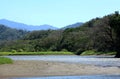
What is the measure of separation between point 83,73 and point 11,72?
7.98 meters

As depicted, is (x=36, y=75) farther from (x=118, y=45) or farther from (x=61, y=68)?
(x=118, y=45)

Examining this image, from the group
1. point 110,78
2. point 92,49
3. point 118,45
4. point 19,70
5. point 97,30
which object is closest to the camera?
point 110,78

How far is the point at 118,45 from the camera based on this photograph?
330 feet

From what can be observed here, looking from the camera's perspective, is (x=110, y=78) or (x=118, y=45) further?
(x=118, y=45)

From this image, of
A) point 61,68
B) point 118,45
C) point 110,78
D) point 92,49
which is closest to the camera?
point 110,78

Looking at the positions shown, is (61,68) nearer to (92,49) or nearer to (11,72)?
(11,72)

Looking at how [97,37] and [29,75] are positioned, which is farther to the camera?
[97,37]

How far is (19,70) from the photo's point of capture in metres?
41.8

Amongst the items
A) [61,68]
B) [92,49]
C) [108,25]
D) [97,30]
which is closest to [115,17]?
[108,25]

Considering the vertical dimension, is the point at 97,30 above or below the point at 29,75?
above

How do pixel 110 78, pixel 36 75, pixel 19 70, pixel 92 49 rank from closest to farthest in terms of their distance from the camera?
1. pixel 110 78
2. pixel 36 75
3. pixel 19 70
4. pixel 92 49

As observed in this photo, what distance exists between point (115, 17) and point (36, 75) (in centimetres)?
6608

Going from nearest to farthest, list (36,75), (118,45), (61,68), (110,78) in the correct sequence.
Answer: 1. (110,78)
2. (36,75)
3. (61,68)
4. (118,45)

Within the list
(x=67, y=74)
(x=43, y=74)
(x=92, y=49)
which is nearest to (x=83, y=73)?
(x=67, y=74)
